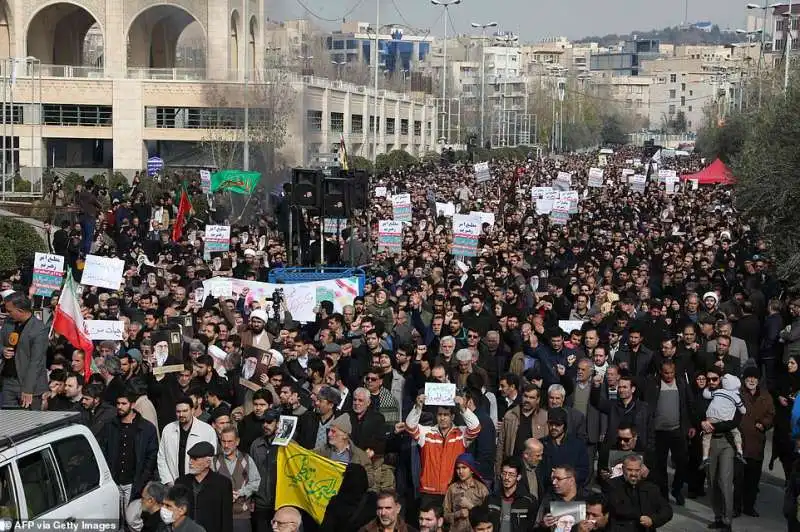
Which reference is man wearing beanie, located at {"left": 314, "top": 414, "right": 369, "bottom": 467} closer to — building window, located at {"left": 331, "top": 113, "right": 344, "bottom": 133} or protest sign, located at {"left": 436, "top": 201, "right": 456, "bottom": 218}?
protest sign, located at {"left": 436, "top": 201, "right": 456, "bottom": 218}

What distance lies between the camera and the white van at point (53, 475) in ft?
23.8

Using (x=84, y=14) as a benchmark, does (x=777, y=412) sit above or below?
below

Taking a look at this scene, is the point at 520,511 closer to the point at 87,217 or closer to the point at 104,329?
the point at 104,329

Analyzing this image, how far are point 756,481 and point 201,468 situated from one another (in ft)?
17.6

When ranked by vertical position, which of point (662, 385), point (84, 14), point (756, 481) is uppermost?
point (84, 14)

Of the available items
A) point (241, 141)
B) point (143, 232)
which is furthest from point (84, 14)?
point (143, 232)

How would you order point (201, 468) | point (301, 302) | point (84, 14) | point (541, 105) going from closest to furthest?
point (201, 468), point (301, 302), point (84, 14), point (541, 105)

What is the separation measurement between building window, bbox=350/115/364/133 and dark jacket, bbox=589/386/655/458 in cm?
6215

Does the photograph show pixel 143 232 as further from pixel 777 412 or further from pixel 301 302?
pixel 777 412

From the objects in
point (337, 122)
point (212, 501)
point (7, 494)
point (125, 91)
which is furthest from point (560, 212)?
point (337, 122)

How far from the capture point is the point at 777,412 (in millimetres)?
12961

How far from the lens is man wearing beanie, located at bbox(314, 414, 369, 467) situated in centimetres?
920

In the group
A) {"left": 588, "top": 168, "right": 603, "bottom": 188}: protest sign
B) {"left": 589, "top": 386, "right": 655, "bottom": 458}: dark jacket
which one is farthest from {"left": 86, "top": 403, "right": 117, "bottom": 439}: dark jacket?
{"left": 588, "top": 168, "right": 603, "bottom": 188}: protest sign

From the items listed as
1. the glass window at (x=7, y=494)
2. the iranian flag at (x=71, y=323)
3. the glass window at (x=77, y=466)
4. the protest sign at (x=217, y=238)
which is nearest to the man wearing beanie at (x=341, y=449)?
the glass window at (x=77, y=466)
